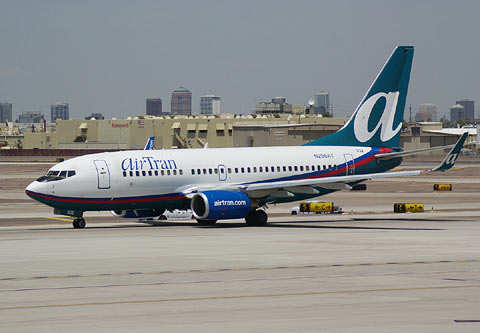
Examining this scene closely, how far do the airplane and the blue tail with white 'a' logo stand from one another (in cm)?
6

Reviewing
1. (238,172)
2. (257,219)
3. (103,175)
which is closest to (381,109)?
(238,172)

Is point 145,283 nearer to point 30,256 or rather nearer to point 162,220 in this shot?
point 30,256

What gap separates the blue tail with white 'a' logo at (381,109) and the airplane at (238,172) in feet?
0.20

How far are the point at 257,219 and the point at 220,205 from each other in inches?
129

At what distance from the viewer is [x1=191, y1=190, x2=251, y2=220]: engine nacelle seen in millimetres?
47344

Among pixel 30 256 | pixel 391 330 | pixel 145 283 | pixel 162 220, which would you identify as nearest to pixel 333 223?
pixel 162 220

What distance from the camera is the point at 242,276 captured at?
88.2 feet

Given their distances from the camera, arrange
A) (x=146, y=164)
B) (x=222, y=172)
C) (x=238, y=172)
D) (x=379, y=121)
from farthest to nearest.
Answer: (x=379, y=121), (x=238, y=172), (x=222, y=172), (x=146, y=164)

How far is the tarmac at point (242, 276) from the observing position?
19281mm

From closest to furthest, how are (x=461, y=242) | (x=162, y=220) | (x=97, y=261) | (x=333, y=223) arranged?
(x=97, y=261), (x=461, y=242), (x=333, y=223), (x=162, y=220)

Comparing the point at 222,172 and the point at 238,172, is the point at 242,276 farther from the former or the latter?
the point at 238,172

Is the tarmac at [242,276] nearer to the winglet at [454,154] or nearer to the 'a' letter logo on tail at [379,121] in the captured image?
the winglet at [454,154]

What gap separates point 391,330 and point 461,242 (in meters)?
20.6

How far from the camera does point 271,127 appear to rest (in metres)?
183
